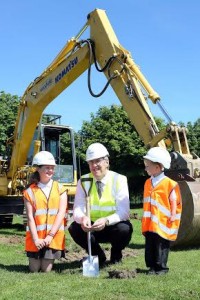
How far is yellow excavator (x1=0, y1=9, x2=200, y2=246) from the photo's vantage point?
8297 millimetres

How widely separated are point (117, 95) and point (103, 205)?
14.4 feet

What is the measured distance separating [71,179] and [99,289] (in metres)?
9.54

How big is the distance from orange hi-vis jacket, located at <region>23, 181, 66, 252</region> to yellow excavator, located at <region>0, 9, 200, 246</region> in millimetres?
2745

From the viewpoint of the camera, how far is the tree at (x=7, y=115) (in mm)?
29913

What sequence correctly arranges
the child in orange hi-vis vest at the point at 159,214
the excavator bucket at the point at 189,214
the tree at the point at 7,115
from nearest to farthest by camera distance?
the child in orange hi-vis vest at the point at 159,214, the excavator bucket at the point at 189,214, the tree at the point at 7,115

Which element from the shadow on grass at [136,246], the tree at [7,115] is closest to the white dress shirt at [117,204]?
the shadow on grass at [136,246]

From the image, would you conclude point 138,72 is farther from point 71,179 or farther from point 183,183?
point 71,179

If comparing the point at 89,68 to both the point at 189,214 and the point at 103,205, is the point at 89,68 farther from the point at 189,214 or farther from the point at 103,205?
the point at 103,205

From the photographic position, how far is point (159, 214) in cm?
591

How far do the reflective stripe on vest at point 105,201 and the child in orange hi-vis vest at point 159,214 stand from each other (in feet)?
1.39

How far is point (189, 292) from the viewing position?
15.4 ft

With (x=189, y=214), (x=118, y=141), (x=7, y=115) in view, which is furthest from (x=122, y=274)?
(x=118, y=141)

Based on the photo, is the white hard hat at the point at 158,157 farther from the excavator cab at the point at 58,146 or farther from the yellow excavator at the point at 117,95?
the excavator cab at the point at 58,146

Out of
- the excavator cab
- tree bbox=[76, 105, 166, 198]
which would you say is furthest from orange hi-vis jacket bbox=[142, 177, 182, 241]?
tree bbox=[76, 105, 166, 198]
